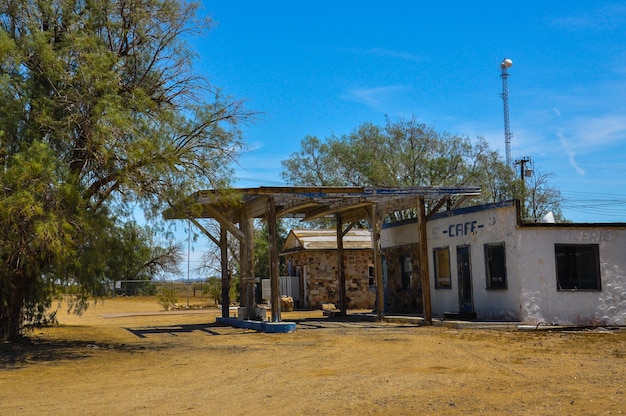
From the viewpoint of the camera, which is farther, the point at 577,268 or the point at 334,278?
the point at 334,278

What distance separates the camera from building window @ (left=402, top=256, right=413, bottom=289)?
2444 centimetres

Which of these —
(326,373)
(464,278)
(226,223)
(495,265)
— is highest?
(226,223)

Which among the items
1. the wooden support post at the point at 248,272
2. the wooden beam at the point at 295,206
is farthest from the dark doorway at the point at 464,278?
the wooden support post at the point at 248,272

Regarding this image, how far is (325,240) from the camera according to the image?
31641mm

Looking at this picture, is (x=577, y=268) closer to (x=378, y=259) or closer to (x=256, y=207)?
(x=378, y=259)

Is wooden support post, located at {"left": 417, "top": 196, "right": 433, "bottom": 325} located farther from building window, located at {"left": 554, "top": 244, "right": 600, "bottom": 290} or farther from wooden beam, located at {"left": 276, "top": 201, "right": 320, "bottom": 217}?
building window, located at {"left": 554, "top": 244, "right": 600, "bottom": 290}

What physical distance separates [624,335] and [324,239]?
16.9 meters

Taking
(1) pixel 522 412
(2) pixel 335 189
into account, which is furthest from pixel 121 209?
(1) pixel 522 412

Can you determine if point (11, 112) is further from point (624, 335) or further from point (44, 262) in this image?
point (624, 335)

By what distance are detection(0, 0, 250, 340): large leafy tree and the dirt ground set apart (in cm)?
222

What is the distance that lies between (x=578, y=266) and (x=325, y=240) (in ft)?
47.2

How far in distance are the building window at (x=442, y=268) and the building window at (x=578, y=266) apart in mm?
3837

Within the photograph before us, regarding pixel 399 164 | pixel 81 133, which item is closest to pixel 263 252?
pixel 399 164

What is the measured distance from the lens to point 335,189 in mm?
19188
